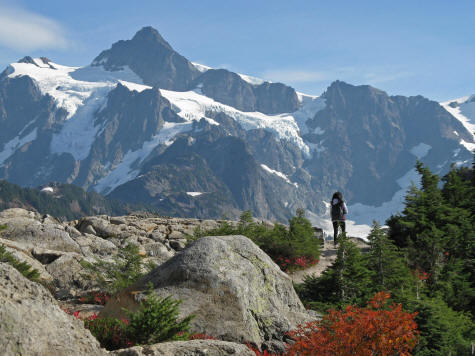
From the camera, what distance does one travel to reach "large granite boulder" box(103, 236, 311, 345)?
36.1 feet

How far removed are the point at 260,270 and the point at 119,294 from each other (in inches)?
145

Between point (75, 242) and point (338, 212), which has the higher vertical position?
point (338, 212)

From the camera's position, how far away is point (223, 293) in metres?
11.4

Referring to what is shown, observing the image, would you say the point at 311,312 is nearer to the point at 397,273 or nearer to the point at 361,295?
the point at 361,295

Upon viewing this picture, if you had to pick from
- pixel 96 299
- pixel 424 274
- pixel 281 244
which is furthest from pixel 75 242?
pixel 424 274

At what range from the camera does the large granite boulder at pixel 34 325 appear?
6.28m

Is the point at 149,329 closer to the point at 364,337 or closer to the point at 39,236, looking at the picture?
the point at 364,337

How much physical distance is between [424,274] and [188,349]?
1354 cm

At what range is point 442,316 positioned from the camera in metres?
12.3

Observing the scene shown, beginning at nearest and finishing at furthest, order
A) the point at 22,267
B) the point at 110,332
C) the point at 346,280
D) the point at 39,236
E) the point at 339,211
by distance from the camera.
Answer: the point at 110,332 < the point at 22,267 < the point at 346,280 < the point at 39,236 < the point at 339,211

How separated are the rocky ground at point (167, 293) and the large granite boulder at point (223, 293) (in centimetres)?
2

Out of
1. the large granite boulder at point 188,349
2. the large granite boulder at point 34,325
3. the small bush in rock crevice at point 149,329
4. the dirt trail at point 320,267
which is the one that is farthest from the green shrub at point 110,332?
the dirt trail at point 320,267

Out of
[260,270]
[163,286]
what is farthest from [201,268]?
[260,270]

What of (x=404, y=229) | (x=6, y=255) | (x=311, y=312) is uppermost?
(x=404, y=229)
